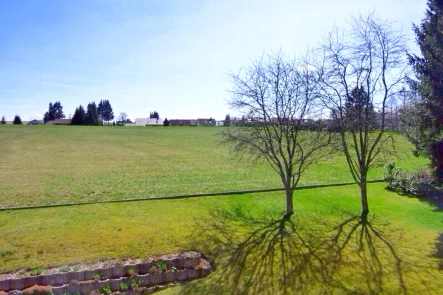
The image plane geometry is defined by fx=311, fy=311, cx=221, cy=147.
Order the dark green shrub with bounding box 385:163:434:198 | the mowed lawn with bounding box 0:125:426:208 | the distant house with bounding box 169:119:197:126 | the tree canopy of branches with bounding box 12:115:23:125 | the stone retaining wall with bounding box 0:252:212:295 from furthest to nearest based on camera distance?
1. the distant house with bounding box 169:119:197:126
2. the tree canopy of branches with bounding box 12:115:23:125
3. the dark green shrub with bounding box 385:163:434:198
4. the mowed lawn with bounding box 0:125:426:208
5. the stone retaining wall with bounding box 0:252:212:295

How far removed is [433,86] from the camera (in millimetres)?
7582

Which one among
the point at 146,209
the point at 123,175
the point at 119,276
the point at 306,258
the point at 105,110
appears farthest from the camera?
the point at 105,110

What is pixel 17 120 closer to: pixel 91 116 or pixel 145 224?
pixel 91 116

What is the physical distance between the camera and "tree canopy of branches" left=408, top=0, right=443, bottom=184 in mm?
7527

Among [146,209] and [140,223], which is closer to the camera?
[140,223]

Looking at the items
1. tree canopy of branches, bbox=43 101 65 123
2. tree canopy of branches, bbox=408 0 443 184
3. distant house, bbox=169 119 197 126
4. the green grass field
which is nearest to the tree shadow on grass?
the green grass field

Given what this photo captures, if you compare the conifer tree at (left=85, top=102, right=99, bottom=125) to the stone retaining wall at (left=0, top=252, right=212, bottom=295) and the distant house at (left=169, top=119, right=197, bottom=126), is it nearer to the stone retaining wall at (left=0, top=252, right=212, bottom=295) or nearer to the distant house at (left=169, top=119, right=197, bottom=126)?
the distant house at (left=169, top=119, right=197, bottom=126)

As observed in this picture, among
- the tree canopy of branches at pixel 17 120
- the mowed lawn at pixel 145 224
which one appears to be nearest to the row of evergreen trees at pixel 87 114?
the tree canopy of branches at pixel 17 120

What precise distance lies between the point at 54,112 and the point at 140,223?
79.9 meters

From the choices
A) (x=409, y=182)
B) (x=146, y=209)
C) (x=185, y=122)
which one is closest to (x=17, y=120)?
(x=185, y=122)

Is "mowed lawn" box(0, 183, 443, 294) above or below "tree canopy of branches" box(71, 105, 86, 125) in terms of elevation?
below

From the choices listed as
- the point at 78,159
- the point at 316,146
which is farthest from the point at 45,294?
the point at 78,159

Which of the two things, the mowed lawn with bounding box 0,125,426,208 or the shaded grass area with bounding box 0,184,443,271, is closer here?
the shaded grass area with bounding box 0,184,443,271

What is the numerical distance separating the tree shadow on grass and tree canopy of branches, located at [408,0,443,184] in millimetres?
2489
